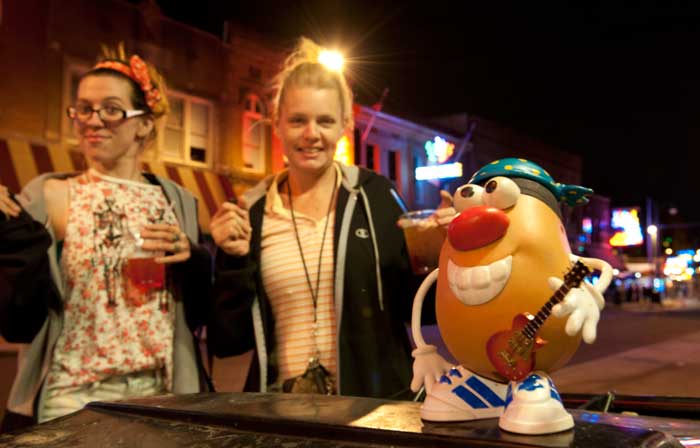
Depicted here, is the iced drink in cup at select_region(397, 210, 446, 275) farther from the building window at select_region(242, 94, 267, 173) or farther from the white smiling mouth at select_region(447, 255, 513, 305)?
the building window at select_region(242, 94, 267, 173)

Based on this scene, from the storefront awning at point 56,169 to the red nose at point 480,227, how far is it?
9.52 metres

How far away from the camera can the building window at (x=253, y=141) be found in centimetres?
1562

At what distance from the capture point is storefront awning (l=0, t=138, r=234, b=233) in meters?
10.9

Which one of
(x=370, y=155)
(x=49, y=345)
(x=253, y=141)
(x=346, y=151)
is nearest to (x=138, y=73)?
(x=49, y=345)

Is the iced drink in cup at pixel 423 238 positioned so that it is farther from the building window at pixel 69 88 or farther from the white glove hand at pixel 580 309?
the building window at pixel 69 88

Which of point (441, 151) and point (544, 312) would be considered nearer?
point (544, 312)

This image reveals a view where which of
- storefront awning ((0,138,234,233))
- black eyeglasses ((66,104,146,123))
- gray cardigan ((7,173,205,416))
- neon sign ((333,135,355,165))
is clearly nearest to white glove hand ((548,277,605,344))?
gray cardigan ((7,173,205,416))

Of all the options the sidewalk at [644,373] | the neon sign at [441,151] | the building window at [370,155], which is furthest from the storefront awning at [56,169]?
the sidewalk at [644,373]

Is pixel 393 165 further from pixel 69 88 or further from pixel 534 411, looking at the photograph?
pixel 534 411

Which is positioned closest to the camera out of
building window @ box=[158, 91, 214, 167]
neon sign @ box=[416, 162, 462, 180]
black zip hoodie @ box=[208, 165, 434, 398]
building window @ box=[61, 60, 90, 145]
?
black zip hoodie @ box=[208, 165, 434, 398]

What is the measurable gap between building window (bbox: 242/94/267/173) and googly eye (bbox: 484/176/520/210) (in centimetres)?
1486

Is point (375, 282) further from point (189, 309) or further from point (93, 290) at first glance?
point (93, 290)

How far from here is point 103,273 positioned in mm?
2164

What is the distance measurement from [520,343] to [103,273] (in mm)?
1713
